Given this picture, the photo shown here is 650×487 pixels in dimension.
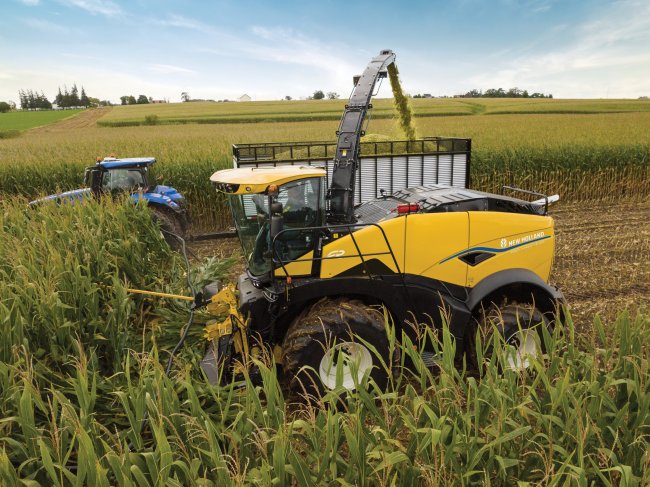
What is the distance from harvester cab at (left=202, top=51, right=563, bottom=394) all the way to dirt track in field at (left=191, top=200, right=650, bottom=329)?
3.38ft

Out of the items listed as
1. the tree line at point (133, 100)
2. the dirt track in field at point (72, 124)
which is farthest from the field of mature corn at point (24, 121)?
the tree line at point (133, 100)

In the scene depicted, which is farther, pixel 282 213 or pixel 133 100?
pixel 133 100

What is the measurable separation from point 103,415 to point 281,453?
5.66ft

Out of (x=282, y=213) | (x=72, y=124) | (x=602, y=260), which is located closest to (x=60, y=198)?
(x=282, y=213)

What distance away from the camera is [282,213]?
11.0ft

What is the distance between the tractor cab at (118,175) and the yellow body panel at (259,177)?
5.14 meters

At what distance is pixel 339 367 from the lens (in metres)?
2.13

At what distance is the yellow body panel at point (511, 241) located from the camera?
12.7 feet

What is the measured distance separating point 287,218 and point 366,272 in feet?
2.53

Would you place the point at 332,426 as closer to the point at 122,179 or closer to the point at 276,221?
the point at 276,221

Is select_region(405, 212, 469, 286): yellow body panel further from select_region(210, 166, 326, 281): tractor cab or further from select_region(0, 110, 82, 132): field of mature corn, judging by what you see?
select_region(0, 110, 82, 132): field of mature corn

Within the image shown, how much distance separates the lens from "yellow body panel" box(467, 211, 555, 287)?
12.7ft

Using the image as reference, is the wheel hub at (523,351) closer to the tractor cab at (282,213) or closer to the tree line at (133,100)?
the tractor cab at (282,213)

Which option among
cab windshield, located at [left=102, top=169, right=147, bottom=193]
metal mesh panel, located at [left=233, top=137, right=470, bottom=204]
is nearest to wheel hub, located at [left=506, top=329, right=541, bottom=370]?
metal mesh panel, located at [left=233, top=137, right=470, bottom=204]
